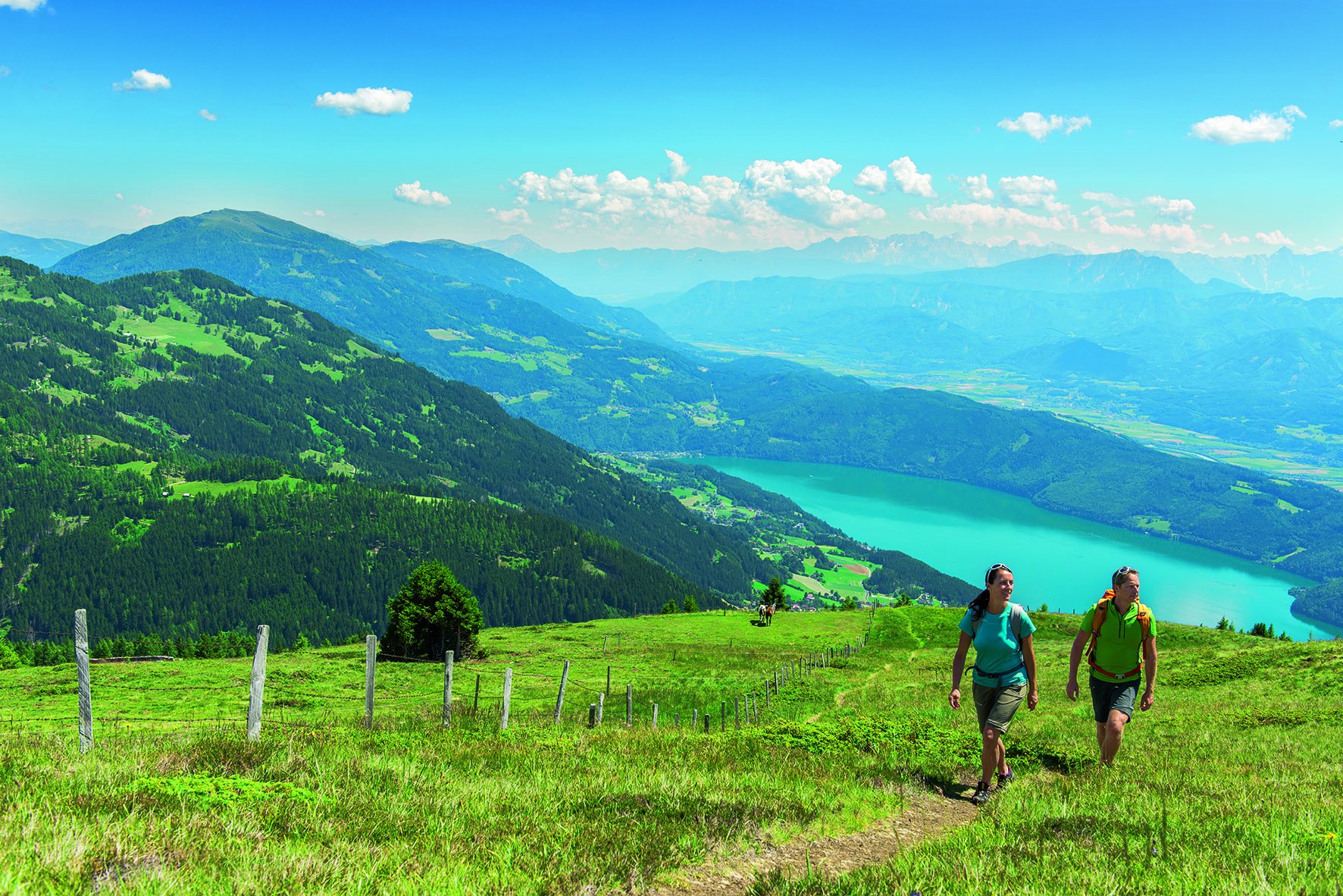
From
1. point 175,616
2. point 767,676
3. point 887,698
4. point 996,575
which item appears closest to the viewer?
point 996,575

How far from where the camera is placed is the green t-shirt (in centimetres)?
1101

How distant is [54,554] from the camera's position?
606ft

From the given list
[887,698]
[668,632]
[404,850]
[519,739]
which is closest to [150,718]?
[519,739]

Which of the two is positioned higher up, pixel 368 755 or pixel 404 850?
pixel 404 850

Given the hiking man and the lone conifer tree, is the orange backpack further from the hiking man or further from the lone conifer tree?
the lone conifer tree

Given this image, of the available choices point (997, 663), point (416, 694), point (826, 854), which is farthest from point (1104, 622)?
point (416, 694)

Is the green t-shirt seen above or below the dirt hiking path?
above

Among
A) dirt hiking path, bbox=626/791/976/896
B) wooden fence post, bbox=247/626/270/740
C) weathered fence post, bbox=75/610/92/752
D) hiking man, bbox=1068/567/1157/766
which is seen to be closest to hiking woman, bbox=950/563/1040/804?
dirt hiking path, bbox=626/791/976/896

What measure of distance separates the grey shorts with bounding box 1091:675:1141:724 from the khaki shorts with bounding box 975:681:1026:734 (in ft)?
7.24

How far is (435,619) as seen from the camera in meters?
52.5

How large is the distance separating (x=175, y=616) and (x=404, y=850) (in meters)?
202

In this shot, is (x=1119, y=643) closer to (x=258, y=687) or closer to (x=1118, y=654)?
(x=1118, y=654)

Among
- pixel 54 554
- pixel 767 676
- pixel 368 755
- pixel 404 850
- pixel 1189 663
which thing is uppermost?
pixel 404 850

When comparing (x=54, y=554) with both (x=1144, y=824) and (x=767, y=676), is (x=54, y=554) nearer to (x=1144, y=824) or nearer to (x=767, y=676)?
(x=767, y=676)
